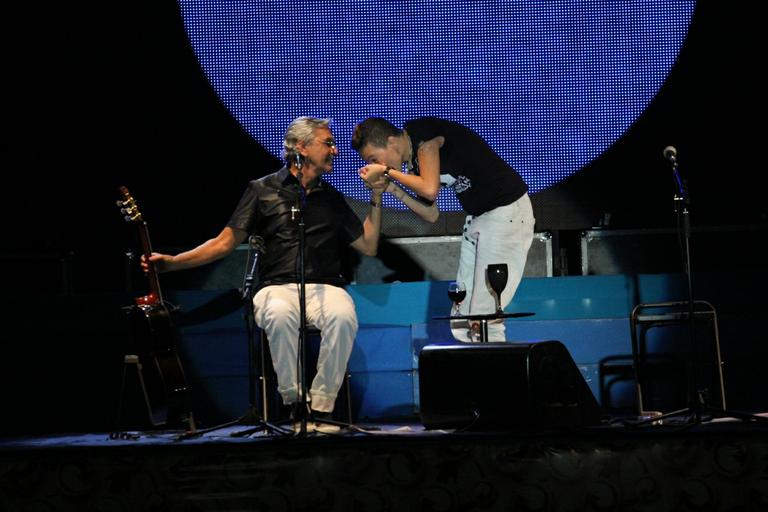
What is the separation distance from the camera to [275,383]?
511 centimetres

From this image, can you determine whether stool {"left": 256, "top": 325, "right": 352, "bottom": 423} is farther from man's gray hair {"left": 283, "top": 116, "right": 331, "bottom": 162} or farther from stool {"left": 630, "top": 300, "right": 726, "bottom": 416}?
stool {"left": 630, "top": 300, "right": 726, "bottom": 416}

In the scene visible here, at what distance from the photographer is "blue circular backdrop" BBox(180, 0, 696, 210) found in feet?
19.1

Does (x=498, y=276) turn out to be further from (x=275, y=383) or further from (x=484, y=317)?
(x=275, y=383)

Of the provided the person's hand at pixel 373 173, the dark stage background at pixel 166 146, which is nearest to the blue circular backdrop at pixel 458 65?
the dark stage background at pixel 166 146

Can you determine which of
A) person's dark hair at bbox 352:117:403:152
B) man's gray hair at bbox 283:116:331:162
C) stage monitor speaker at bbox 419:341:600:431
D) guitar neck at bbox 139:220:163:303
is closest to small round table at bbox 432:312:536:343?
stage monitor speaker at bbox 419:341:600:431

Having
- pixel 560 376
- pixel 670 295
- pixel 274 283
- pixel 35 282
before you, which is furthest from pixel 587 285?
pixel 35 282

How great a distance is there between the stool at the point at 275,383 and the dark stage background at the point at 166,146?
1.17 meters

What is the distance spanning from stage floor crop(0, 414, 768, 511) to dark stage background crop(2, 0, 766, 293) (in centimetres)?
257

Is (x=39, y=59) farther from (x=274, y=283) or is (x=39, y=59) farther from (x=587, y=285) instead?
(x=587, y=285)

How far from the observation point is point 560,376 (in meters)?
3.93

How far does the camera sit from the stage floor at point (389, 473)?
10.8 ft

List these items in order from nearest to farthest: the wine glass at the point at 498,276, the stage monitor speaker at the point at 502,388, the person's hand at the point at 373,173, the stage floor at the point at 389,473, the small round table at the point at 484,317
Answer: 1. the stage floor at the point at 389,473
2. the stage monitor speaker at the point at 502,388
3. the small round table at the point at 484,317
4. the wine glass at the point at 498,276
5. the person's hand at the point at 373,173

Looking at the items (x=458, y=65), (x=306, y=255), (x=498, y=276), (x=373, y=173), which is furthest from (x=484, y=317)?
(x=458, y=65)

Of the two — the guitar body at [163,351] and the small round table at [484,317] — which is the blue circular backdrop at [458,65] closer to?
the small round table at [484,317]
